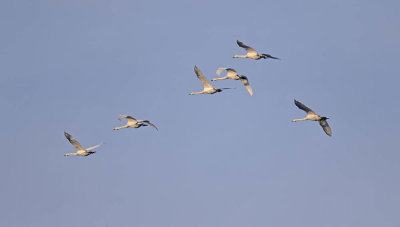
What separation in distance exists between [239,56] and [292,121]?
1077 centimetres

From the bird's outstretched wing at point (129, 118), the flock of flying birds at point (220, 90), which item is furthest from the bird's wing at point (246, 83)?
the bird's outstretched wing at point (129, 118)

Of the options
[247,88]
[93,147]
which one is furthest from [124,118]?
[247,88]

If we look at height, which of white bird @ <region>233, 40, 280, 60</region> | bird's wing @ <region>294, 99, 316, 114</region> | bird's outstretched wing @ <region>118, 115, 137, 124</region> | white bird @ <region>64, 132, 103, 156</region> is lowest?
white bird @ <region>64, 132, 103, 156</region>

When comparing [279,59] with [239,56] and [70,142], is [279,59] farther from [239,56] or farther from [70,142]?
[70,142]

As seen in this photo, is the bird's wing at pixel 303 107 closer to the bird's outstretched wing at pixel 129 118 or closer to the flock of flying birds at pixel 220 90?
the flock of flying birds at pixel 220 90

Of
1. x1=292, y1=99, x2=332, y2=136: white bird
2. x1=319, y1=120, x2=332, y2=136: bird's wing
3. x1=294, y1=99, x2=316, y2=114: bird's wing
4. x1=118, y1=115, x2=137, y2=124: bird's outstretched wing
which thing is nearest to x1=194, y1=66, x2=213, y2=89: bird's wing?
x1=118, y1=115, x2=137, y2=124: bird's outstretched wing

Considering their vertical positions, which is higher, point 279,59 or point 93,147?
point 279,59

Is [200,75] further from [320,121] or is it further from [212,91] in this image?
[320,121]

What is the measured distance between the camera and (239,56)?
169375 millimetres

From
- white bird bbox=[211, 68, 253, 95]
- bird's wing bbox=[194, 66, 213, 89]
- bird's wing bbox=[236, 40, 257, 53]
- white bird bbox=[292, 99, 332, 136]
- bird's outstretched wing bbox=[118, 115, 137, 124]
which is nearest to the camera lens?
white bird bbox=[292, 99, 332, 136]

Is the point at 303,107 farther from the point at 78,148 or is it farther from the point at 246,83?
the point at 78,148

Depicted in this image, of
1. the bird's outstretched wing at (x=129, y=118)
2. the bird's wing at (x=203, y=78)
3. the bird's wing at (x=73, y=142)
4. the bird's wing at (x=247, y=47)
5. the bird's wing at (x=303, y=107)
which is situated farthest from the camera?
the bird's wing at (x=73, y=142)

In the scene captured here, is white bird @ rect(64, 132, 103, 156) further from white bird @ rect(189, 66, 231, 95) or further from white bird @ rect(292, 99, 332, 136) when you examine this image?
white bird @ rect(292, 99, 332, 136)

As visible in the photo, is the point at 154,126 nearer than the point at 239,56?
Yes
